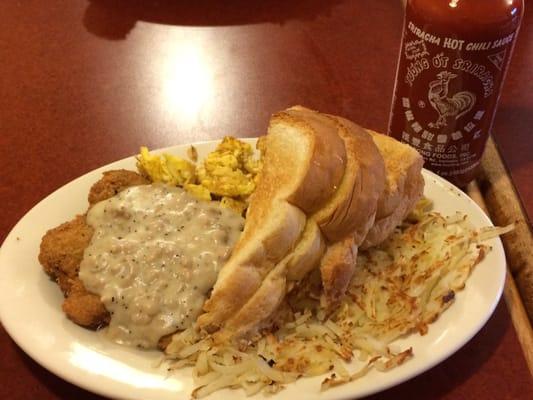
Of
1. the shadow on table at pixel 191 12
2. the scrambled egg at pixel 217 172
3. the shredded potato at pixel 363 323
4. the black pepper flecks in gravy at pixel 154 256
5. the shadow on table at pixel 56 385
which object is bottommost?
the shadow on table at pixel 56 385

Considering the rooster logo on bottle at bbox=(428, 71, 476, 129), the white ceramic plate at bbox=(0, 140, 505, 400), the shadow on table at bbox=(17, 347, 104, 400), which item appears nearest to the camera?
the white ceramic plate at bbox=(0, 140, 505, 400)

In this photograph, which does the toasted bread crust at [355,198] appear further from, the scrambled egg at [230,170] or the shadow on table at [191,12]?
the shadow on table at [191,12]

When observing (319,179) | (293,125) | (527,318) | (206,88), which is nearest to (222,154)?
(293,125)

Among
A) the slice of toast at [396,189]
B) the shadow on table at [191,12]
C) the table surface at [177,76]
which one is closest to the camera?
the slice of toast at [396,189]

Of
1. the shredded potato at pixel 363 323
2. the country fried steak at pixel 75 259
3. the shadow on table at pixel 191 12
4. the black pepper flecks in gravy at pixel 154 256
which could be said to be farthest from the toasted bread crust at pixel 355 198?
the shadow on table at pixel 191 12

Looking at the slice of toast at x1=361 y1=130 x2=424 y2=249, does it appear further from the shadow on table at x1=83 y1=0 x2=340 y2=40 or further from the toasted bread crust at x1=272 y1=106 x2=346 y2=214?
the shadow on table at x1=83 y1=0 x2=340 y2=40

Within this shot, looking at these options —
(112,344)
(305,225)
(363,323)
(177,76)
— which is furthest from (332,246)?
(177,76)

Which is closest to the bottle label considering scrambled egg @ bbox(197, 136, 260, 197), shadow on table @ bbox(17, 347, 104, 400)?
scrambled egg @ bbox(197, 136, 260, 197)
